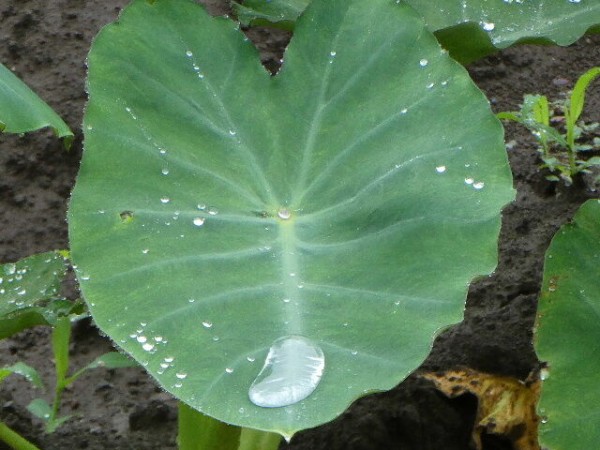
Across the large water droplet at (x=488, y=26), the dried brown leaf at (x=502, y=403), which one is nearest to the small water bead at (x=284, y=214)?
the dried brown leaf at (x=502, y=403)

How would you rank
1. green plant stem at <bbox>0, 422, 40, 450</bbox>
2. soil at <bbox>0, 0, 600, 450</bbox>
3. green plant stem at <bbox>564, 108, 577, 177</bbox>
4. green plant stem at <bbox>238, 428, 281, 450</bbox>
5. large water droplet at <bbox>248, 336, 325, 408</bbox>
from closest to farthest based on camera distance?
large water droplet at <bbox>248, 336, 325, 408</bbox>
green plant stem at <bbox>238, 428, 281, 450</bbox>
green plant stem at <bbox>0, 422, 40, 450</bbox>
soil at <bbox>0, 0, 600, 450</bbox>
green plant stem at <bbox>564, 108, 577, 177</bbox>

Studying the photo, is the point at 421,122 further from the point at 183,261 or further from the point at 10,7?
the point at 10,7


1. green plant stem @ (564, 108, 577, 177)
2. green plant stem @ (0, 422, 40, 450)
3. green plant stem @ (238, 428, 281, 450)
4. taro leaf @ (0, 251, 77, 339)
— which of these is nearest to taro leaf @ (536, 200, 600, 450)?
green plant stem @ (238, 428, 281, 450)

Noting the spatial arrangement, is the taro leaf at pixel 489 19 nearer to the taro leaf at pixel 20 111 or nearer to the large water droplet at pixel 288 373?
the taro leaf at pixel 20 111

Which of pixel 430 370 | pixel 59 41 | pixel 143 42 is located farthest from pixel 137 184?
pixel 59 41

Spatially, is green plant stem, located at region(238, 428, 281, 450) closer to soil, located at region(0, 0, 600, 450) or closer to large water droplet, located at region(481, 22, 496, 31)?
soil, located at region(0, 0, 600, 450)

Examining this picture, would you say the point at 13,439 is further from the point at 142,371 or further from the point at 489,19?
the point at 489,19

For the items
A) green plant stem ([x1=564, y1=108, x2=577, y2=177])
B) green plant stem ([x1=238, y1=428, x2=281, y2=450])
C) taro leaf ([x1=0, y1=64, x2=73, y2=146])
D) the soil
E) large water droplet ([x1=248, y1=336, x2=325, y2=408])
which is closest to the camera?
large water droplet ([x1=248, y1=336, x2=325, y2=408])

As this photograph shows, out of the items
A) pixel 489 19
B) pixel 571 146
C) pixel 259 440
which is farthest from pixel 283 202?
pixel 571 146
